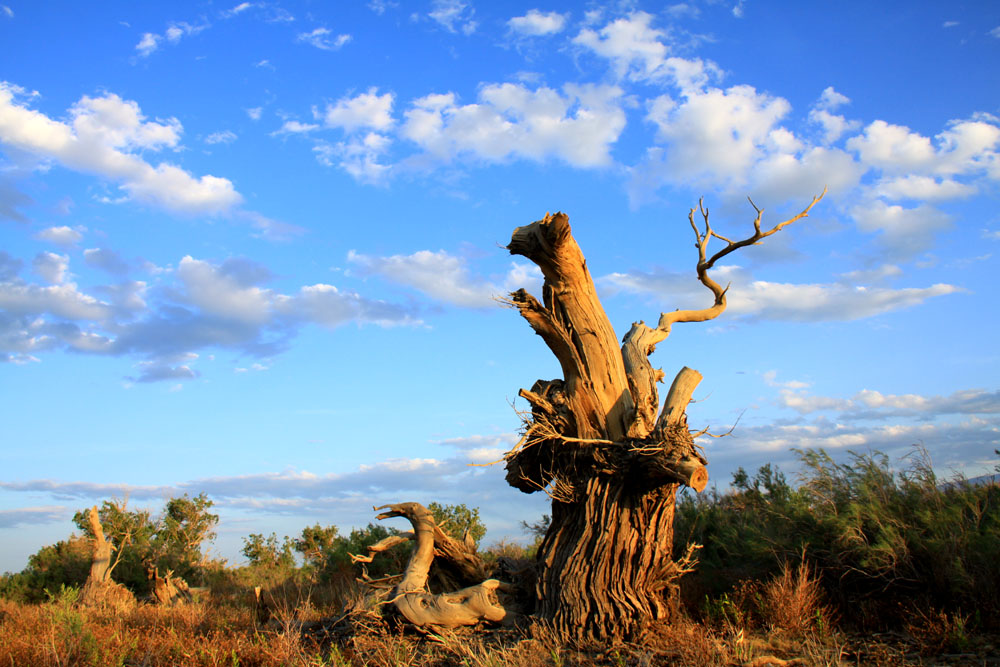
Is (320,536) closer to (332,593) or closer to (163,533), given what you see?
(163,533)

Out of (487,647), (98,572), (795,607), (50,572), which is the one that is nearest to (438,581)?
(487,647)

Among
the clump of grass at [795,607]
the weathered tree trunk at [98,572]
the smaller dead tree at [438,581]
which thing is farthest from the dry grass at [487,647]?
the weathered tree trunk at [98,572]

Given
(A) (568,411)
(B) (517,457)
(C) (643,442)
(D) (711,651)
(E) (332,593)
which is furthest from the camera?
(E) (332,593)

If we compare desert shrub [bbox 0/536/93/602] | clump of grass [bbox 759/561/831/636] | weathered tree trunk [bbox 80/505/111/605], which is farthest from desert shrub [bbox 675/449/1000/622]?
desert shrub [bbox 0/536/93/602]

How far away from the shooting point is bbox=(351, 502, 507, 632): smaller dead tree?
32.5ft

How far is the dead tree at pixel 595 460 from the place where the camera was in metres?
9.28

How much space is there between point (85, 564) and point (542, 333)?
21.3 meters

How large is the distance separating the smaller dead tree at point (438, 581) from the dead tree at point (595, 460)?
90cm

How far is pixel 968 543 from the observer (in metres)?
8.91

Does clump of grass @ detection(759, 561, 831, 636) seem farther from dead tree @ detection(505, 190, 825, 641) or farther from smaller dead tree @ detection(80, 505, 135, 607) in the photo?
smaller dead tree @ detection(80, 505, 135, 607)

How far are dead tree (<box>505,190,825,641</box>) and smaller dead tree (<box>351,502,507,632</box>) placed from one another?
896 mm

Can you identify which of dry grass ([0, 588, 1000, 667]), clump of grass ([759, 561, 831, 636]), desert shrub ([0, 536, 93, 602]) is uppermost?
clump of grass ([759, 561, 831, 636])

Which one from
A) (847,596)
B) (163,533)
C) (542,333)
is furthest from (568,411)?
(163,533)

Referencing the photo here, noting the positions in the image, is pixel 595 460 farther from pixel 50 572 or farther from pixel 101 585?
pixel 50 572
